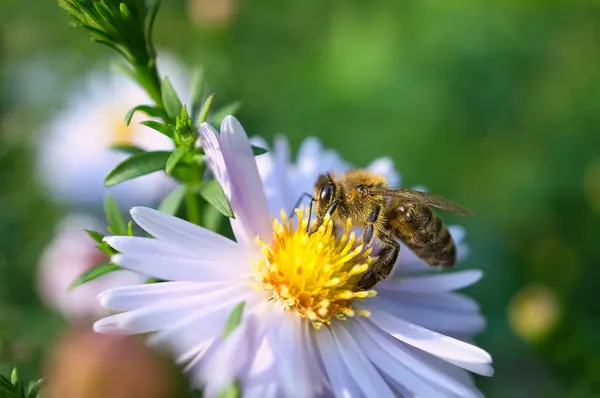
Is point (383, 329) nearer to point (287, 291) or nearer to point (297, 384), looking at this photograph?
point (287, 291)

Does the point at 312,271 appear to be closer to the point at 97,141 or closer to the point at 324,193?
the point at 324,193


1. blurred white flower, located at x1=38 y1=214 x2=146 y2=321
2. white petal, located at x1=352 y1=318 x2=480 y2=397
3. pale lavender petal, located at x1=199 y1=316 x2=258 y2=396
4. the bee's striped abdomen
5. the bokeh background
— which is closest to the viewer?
pale lavender petal, located at x1=199 y1=316 x2=258 y2=396

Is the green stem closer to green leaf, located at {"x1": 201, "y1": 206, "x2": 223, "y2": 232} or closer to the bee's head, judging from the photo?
green leaf, located at {"x1": 201, "y1": 206, "x2": 223, "y2": 232}

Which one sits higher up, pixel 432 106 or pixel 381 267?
pixel 432 106

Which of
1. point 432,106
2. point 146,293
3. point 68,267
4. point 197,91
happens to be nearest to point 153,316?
point 146,293

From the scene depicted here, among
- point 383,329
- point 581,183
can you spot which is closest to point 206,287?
point 383,329

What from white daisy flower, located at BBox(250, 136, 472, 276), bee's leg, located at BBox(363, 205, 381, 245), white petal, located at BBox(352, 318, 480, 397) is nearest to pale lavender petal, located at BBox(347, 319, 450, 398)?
white petal, located at BBox(352, 318, 480, 397)
